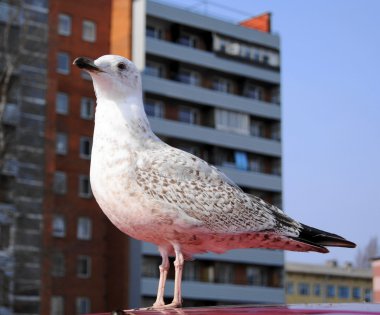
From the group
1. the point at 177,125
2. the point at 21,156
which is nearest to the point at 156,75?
the point at 177,125

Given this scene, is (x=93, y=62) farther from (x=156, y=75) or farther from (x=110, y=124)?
(x=156, y=75)

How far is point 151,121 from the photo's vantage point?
6341 centimetres

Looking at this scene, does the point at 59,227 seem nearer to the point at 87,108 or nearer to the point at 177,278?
the point at 87,108

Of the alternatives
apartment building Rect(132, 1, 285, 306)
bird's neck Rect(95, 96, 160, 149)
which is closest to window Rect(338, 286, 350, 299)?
apartment building Rect(132, 1, 285, 306)

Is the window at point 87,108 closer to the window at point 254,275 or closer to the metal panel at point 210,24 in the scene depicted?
the metal panel at point 210,24

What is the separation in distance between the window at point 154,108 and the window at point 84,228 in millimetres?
8121

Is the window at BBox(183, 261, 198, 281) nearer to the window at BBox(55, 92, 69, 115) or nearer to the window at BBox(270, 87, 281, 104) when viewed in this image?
the window at BBox(55, 92, 69, 115)

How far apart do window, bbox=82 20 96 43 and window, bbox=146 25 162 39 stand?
3867mm

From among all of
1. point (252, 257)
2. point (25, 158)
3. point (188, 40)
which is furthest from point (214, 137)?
point (25, 158)

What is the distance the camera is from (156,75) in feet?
216

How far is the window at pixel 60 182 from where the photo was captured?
5801 centimetres

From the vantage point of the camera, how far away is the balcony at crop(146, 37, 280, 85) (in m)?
65.2

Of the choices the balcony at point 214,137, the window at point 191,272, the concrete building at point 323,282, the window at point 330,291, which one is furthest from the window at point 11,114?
the window at point 330,291

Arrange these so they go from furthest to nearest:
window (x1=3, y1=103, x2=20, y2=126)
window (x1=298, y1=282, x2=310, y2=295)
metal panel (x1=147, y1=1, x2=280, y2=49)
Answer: window (x1=298, y1=282, x2=310, y2=295) < metal panel (x1=147, y1=1, x2=280, y2=49) < window (x1=3, y1=103, x2=20, y2=126)
